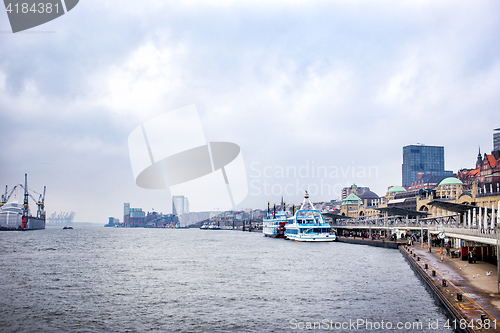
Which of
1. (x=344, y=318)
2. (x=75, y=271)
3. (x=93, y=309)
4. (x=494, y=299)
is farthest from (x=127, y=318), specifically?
(x=75, y=271)

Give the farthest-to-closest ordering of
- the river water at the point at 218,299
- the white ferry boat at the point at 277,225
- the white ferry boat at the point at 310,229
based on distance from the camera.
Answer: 1. the white ferry boat at the point at 277,225
2. the white ferry boat at the point at 310,229
3. the river water at the point at 218,299

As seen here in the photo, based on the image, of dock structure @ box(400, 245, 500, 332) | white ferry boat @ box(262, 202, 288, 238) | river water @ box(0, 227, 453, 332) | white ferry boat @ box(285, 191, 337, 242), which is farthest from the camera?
white ferry boat @ box(262, 202, 288, 238)

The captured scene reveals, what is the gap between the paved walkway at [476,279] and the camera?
2441 centimetres

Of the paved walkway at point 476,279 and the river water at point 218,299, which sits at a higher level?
the paved walkway at point 476,279

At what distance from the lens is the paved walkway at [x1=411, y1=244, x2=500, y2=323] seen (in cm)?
2441

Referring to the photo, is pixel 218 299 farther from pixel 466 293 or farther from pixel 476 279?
pixel 476 279

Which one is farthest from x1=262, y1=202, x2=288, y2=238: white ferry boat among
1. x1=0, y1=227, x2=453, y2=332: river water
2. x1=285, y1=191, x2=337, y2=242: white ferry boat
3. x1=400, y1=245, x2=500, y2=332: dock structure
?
x1=400, y1=245, x2=500, y2=332: dock structure

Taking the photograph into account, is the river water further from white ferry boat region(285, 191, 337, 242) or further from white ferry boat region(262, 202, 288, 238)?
white ferry boat region(262, 202, 288, 238)

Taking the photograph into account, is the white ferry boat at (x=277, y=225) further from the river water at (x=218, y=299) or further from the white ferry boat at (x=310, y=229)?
the river water at (x=218, y=299)

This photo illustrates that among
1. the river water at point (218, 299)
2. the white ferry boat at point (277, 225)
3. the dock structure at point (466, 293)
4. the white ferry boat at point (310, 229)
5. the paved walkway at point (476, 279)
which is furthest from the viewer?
the white ferry boat at point (277, 225)

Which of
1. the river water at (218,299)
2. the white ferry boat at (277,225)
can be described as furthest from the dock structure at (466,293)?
the white ferry boat at (277,225)

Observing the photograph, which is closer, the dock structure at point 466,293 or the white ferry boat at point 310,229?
the dock structure at point 466,293

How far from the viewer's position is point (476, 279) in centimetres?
3297

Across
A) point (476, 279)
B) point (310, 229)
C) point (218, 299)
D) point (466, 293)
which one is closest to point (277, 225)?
point (310, 229)
